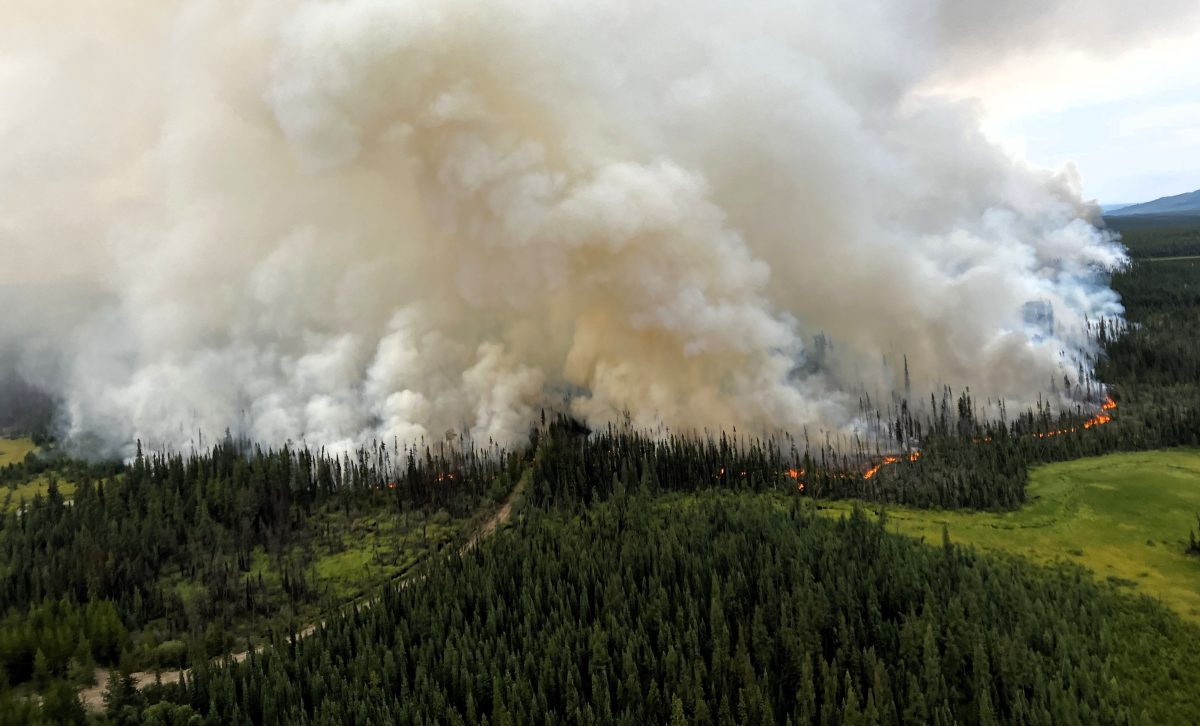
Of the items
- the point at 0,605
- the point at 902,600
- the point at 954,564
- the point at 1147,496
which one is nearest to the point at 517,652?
→ the point at 902,600

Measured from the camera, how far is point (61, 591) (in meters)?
166

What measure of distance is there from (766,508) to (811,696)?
86.3m

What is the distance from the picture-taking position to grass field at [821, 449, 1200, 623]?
14500cm

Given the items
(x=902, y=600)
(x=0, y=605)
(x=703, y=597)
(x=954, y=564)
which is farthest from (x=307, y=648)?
(x=954, y=564)

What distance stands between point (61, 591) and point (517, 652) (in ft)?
389

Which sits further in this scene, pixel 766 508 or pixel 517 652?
pixel 766 508

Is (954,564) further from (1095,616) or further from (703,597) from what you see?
(703,597)

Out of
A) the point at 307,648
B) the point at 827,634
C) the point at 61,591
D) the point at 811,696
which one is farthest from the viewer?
the point at 61,591

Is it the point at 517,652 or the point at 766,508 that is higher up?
the point at 766,508

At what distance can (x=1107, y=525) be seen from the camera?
559 ft

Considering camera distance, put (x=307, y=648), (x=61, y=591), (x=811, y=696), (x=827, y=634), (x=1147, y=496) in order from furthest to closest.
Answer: (x=1147, y=496), (x=61, y=591), (x=307, y=648), (x=827, y=634), (x=811, y=696)

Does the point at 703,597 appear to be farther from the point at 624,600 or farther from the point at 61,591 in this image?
the point at 61,591

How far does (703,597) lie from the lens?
13262cm

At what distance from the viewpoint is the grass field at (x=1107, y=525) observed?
476ft
